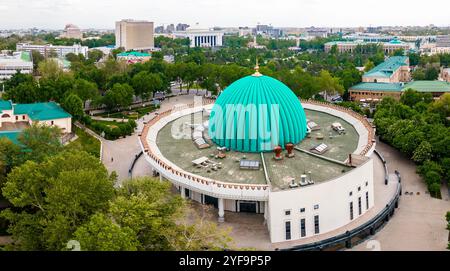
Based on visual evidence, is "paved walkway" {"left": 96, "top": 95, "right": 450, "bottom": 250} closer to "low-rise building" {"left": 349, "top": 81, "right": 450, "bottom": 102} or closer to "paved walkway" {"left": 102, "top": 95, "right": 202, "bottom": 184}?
"paved walkway" {"left": 102, "top": 95, "right": 202, "bottom": 184}

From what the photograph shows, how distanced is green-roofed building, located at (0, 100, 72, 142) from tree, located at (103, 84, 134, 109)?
884 centimetres

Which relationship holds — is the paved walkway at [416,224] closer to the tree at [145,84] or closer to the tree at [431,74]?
the tree at [145,84]

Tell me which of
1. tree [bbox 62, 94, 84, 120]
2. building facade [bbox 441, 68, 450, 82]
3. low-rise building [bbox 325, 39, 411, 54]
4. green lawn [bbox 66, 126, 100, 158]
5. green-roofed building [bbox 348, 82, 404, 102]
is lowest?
green lawn [bbox 66, 126, 100, 158]

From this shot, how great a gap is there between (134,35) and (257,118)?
14489 centimetres

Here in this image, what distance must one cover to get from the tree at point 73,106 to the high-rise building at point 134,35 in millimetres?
114759

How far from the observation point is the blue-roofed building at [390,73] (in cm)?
8356

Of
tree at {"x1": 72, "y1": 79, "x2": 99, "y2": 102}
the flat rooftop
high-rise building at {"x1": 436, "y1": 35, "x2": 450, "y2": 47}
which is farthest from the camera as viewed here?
high-rise building at {"x1": 436, "y1": 35, "x2": 450, "y2": 47}

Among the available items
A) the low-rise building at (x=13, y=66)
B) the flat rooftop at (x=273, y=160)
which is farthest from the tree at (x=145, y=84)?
the low-rise building at (x=13, y=66)

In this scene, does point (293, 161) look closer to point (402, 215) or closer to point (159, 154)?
point (402, 215)

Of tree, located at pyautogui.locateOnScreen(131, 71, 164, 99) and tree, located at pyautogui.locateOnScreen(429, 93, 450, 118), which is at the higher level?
tree, located at pyautogui.locateOnScreen(131, 71, 164, 99)

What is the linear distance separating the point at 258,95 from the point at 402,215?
14497 millimetres

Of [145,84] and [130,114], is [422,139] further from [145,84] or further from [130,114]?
[145,84]

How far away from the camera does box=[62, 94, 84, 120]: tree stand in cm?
5562

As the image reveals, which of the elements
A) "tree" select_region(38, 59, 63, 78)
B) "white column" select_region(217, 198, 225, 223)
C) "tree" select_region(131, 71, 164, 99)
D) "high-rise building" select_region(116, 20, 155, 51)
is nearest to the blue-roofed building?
"tree" select_region(131, 71, 164, 99)
